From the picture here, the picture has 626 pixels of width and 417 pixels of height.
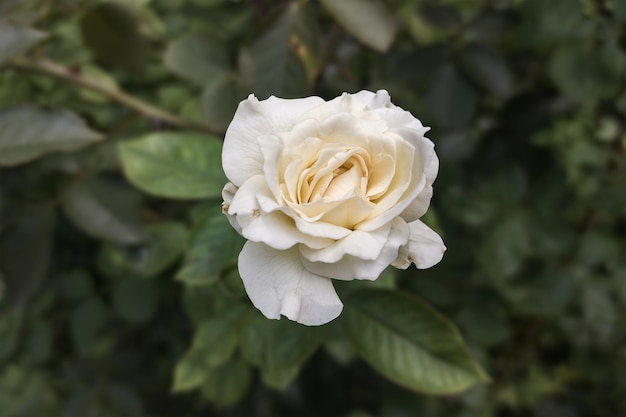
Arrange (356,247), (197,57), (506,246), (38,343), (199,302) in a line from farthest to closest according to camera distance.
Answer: (38,343) → (506,246) → (197,57) → (199,302) → (356,247)

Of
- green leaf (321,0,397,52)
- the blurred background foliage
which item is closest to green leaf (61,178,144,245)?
the blurred background foliage

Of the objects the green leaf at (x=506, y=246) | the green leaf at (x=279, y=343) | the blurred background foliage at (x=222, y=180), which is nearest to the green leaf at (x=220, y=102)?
the blurred background foliage at (x=222, y=180)

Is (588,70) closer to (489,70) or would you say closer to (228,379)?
(489,70)

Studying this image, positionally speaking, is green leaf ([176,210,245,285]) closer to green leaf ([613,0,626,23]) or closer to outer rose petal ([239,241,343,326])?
outer rose petal ([239,241,343,326])

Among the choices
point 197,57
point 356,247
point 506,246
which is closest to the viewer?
point 356,247

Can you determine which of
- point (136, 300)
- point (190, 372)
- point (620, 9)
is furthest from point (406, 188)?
point (136, 300)

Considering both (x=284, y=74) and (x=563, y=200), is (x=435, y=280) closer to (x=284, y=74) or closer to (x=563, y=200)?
(x=563, y=200)

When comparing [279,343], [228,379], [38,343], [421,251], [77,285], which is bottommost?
[38,343]
